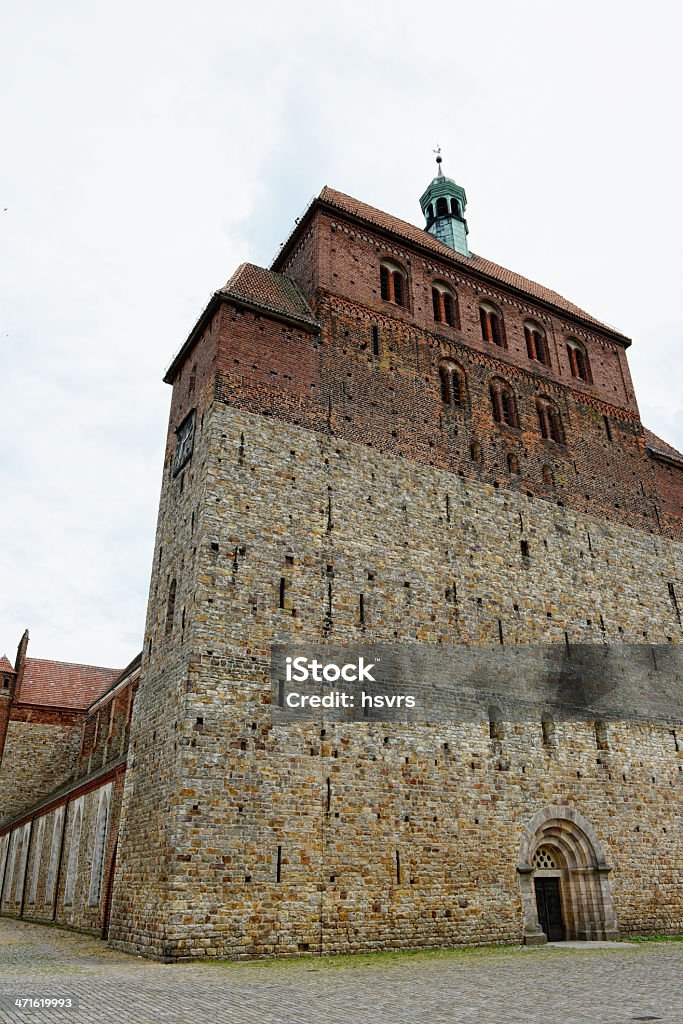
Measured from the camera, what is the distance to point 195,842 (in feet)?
41.0

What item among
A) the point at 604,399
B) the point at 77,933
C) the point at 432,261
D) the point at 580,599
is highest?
the point at 432,261

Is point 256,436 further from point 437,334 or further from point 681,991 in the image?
point 681,991

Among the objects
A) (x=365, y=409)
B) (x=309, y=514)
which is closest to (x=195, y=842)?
(x=309, y=514)

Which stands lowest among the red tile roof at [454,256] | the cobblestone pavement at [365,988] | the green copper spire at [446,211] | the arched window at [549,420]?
the cobblestone pavement at [365,988]

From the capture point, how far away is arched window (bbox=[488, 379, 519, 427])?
21578 millimetres

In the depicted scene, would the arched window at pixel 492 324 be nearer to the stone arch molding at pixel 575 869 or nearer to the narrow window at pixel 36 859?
the stone arch molding at pixel 575 869

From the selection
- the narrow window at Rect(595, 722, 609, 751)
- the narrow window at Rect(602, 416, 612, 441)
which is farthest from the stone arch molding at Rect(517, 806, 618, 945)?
the narrow window at Rect(602, 416, 612, 441)

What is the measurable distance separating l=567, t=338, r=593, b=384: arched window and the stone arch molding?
564 inches

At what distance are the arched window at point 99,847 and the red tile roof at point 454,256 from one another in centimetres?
1698

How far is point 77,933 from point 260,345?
616 inches

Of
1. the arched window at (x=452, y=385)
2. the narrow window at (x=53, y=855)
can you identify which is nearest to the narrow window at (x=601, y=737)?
the arched window at (x=452, y=385)

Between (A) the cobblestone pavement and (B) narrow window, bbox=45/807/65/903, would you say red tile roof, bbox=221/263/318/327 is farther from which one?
(B) narrow window, bbox=45/807/65/903

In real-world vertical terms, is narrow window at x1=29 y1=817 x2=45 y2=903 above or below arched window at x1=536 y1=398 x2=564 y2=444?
below

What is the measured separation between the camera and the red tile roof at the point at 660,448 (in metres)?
24.8
